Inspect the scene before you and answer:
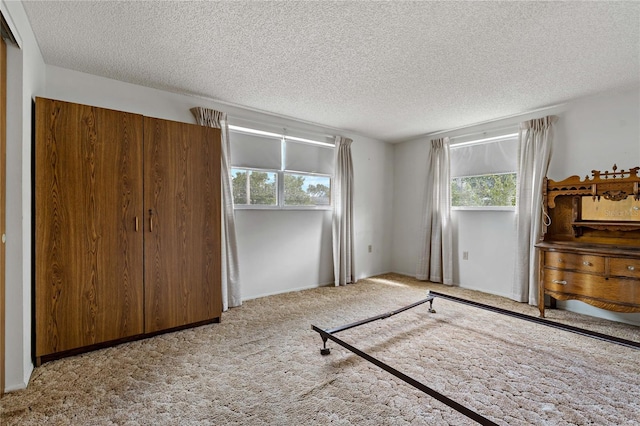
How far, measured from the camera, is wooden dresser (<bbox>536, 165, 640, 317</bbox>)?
8.65 feet

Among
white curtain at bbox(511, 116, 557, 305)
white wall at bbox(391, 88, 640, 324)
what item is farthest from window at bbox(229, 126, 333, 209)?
white curtain at bbox(511, 116, 557, 305)

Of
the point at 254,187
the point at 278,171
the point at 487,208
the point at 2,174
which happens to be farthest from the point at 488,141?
the point at 2,174

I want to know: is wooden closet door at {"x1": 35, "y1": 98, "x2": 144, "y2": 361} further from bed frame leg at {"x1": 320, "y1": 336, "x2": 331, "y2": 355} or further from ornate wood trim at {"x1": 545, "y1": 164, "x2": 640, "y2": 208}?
ornate wood trim at {"x1": 545, "y1": 164, "x2": 640, "y2": 208}

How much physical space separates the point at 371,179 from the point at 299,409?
3922 millimetres

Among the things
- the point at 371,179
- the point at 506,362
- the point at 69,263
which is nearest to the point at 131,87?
the point at 69,263

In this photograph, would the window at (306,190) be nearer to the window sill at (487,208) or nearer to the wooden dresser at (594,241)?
the window sill at (487,208)

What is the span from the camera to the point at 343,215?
447 centimetres

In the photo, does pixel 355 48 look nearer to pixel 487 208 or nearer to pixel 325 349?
pixel 325 349

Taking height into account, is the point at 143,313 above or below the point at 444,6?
below

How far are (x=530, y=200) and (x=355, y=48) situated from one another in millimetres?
2859

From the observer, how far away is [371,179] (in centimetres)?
507

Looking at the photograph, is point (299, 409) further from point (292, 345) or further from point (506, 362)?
point (506, 362)

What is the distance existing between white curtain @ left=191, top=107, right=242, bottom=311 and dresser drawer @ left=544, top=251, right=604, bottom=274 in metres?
3.32

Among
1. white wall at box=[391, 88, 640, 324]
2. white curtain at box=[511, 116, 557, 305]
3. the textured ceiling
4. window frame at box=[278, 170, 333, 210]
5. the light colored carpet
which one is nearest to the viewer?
the light colored carpet
